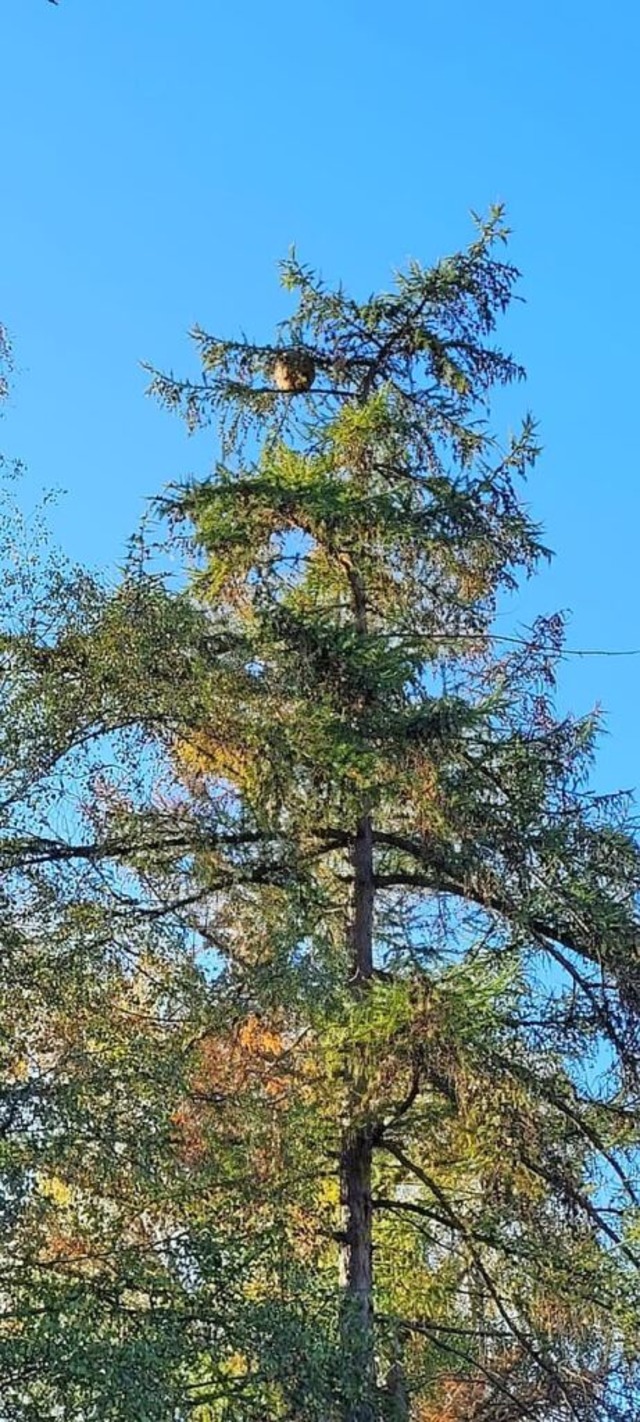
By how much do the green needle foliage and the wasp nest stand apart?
444mm

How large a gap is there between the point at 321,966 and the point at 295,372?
429cm

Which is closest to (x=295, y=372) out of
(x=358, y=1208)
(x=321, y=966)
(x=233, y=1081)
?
(x=321, y=966)

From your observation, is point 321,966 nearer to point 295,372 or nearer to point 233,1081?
point 233,1081

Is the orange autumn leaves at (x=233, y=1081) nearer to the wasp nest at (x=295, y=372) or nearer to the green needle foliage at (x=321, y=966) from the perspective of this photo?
the green needle foliage at (x=321, y=966)

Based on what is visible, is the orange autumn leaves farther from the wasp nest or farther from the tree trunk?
the wasp nest

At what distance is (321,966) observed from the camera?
24.9 ft

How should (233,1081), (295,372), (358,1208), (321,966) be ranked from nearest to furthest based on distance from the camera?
1. (233,1081)
2. (321,966)
3. (358,1208)
4. (295,372)

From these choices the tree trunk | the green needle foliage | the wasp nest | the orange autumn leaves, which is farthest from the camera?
the wasp nest

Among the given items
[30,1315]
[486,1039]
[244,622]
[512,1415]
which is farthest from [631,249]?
[30,1315]

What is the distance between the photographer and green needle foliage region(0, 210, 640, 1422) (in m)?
6.45

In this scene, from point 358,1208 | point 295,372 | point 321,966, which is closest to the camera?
point 321,966

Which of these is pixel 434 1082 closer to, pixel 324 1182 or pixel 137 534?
pixel 324 1182

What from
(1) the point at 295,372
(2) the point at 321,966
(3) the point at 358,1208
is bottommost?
(3) the point at 358,1208

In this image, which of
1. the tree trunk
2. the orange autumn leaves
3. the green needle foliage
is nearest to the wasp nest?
the green needle foliage
